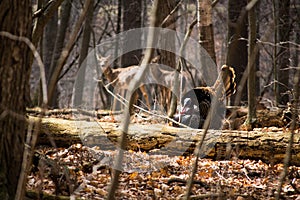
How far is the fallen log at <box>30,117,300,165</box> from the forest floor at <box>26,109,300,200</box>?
146 mm

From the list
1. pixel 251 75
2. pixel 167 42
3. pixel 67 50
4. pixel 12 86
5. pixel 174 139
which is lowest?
pixel 174 139

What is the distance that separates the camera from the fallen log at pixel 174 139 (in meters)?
6.28

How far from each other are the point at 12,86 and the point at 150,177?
6.97 ft

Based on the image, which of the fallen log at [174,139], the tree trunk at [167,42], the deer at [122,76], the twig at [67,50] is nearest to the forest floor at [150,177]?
the fallen log at [174,139]

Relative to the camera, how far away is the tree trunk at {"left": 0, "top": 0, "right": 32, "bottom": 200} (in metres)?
3.69

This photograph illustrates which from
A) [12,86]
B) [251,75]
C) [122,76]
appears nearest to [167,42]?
[122,76]

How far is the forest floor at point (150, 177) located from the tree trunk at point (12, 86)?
0.32 m

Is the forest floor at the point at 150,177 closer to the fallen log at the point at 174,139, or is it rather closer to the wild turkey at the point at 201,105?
the fallen log at the point at 174,139

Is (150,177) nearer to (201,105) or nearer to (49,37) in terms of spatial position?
(201,105)

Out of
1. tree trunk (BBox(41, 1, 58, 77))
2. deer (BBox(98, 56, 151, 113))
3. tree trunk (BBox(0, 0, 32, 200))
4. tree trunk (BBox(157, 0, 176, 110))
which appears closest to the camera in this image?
tree trunk (BBox(0, 0, 32, 200))

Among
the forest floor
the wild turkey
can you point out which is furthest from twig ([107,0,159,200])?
the wild turkey

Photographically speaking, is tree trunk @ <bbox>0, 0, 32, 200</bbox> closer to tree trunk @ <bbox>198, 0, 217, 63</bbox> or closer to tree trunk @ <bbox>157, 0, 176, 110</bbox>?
tree trunk @ <bbox>198, 0, 217, 63</bbox>

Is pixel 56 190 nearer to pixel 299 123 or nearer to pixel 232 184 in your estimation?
pixel 232 184

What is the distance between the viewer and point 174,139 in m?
6.60
